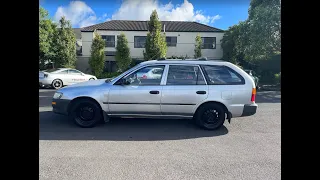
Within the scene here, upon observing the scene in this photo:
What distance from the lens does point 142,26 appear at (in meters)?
26.7

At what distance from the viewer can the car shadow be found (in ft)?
15.6

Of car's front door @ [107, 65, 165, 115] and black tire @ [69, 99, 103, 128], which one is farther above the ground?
car's front door @ [107, 65, 165, 115]

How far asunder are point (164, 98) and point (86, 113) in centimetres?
194

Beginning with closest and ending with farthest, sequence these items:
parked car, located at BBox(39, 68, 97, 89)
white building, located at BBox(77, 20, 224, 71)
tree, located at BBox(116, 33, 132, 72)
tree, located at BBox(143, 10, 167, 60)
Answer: parked car, located at BBox(39, 68, 97, 89)
tree, located at BBox(143, 10, 167, 60)
tree, located at BBox(116, 33, 132, 72)
white building, located at BBox(77, 20, 224, 71)

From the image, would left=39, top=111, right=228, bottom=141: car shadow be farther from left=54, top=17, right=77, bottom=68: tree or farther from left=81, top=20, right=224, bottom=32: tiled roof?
left=81, top=20, right=224, bottom=32: tiled roof

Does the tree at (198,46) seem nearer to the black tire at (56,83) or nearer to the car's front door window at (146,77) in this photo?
the black tire at (56,83)

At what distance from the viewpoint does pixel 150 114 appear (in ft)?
17.5

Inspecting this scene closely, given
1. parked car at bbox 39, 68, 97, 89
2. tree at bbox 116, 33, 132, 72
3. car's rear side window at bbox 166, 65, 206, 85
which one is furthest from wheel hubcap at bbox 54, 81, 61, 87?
car's rear side window at bbox 166, 65, 206, 85

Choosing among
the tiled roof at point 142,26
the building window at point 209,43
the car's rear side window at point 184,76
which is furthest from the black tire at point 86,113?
the building window at point 209,43

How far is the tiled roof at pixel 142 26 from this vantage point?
25.5m
